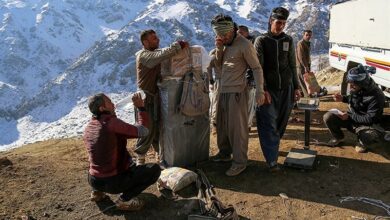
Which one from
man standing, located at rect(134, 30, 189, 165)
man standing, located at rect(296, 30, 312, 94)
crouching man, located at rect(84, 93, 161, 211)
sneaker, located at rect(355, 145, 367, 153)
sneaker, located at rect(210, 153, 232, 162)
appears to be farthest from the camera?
man standing, located at rect(296, 30, 312, 94)

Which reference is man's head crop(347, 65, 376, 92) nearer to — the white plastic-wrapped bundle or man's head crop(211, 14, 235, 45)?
man's head crop(211, 14, 235, 45)

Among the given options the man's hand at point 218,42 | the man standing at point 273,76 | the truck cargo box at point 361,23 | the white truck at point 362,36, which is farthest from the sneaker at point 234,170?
the truck cargo box at point 361,23

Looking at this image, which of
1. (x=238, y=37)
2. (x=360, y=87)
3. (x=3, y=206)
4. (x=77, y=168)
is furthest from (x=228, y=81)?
(x=3, y=206)

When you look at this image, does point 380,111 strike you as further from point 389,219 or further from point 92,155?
point 92,155

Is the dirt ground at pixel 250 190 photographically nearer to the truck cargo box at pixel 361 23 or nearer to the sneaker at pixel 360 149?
the sneaker at pixel 360 149

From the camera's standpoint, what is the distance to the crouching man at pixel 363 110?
20.7ft

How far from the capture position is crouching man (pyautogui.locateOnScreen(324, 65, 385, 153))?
6.31 m

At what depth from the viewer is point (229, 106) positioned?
18.7 feet

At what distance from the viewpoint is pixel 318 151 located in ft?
22.4

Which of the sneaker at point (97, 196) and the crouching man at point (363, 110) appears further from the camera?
the crouching man at point (363, 110)

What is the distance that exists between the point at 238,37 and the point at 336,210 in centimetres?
243

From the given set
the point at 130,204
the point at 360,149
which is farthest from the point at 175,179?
the point at 360,149

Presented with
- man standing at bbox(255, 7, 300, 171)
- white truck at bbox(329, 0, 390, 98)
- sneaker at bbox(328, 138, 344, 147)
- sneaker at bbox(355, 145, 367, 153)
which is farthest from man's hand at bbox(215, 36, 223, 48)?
white truck at bbox(329, 0, 390, 98)

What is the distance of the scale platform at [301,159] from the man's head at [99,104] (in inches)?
107
